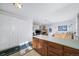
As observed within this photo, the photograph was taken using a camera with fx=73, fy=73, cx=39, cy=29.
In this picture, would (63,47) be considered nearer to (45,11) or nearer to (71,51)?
(71,51)

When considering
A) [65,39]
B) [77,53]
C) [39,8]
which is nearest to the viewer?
[77,53]

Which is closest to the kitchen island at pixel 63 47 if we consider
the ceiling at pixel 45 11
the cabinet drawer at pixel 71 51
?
the cabinet drawer at pixel 71 51

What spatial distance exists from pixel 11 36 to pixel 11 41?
0.26 ft

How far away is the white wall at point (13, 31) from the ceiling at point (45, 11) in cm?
10

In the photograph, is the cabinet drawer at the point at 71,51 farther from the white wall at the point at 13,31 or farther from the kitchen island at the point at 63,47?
the white wall at the point at 13,31

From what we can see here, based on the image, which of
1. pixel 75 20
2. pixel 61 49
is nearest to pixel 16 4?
pixel 75 20

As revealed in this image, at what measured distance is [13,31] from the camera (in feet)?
3.63

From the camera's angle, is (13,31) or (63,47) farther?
(63,47)

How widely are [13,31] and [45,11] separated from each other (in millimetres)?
590

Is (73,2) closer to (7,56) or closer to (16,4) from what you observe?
(16,4)

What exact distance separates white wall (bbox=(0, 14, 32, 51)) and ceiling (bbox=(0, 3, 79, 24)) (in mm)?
101

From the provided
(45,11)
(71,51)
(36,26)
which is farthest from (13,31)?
(71,51)

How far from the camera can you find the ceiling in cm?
107

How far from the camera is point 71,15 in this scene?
3.62 feet
